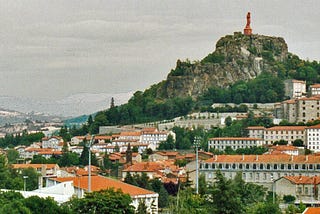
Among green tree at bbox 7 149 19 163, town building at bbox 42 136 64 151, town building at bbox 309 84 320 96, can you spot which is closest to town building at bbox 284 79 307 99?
town building at bbox 309 84 320 96

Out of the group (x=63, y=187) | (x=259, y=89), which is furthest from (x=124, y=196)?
(x=259, y=89)

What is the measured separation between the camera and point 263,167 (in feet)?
212

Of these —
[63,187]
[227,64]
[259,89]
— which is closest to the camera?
[63,187]

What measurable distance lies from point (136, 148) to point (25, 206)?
171ft

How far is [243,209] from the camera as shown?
3769 cm

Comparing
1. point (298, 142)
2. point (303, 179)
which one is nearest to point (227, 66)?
point (298, 142)

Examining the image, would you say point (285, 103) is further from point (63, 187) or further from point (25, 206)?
point (25, 206)

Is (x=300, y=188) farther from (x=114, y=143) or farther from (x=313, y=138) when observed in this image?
(x=114, y=143)

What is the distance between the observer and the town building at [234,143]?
83125 mm

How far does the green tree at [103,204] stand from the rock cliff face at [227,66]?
75093mm

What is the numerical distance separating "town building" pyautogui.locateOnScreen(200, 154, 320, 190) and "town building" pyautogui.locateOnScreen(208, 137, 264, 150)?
1643 cm

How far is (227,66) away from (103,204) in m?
79.7

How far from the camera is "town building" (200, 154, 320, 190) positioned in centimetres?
6375

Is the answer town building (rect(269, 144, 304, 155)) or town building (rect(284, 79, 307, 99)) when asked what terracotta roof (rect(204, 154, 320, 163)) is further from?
town building (rect(284, 79, 307, 99))
